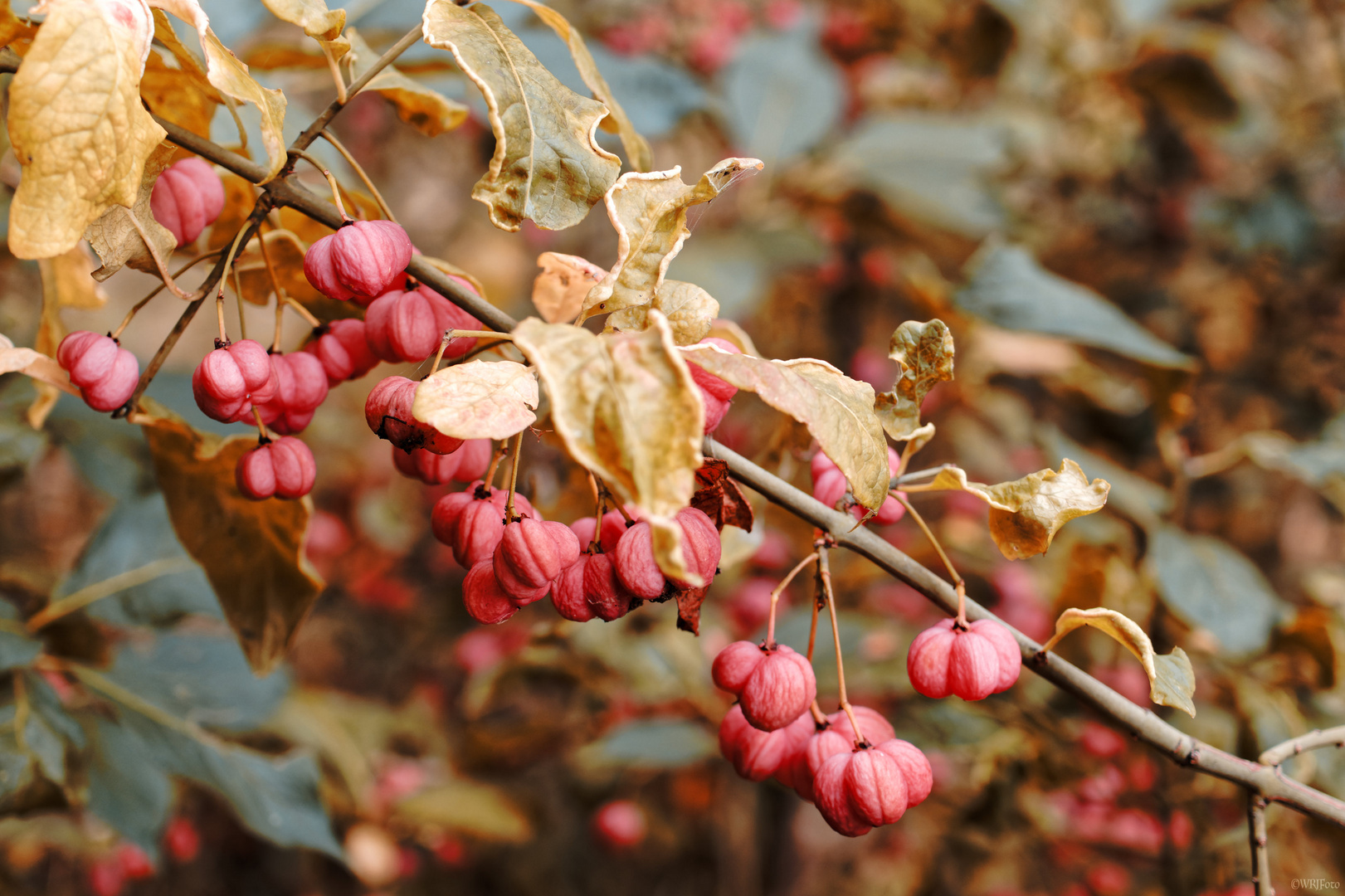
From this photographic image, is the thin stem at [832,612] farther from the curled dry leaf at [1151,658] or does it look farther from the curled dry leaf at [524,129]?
the curled dry leaf at [524,129]

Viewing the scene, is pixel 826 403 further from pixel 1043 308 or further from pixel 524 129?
pixel 1043 308

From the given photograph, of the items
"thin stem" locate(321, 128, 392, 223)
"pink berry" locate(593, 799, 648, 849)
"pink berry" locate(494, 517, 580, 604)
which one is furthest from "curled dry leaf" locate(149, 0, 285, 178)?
"pink berry" locate(593, 799, 648, 849)

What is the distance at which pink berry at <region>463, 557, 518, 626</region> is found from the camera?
493 millimetres

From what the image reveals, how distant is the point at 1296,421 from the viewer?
161cm

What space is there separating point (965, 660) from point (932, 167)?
3.62 feet

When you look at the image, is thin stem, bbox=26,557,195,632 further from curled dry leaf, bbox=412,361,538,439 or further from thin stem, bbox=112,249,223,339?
curled dry leaf, bbox=412,361,538,439

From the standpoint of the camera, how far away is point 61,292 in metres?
0.67

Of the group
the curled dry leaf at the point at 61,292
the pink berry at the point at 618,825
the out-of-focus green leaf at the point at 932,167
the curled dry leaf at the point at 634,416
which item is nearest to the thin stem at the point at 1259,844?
the curled dry leaf at the point at 634,416

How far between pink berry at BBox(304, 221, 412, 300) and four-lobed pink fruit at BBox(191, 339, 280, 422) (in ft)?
0.20

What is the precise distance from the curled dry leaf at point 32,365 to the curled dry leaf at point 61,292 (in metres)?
0.07

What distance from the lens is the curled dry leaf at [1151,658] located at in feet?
1.61

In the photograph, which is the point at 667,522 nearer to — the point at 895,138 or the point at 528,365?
the point at 528,365

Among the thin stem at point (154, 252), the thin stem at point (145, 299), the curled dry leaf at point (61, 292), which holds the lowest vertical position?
the curled dry leaf at point (61, 292)

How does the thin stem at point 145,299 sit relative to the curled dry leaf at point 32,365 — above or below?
above
